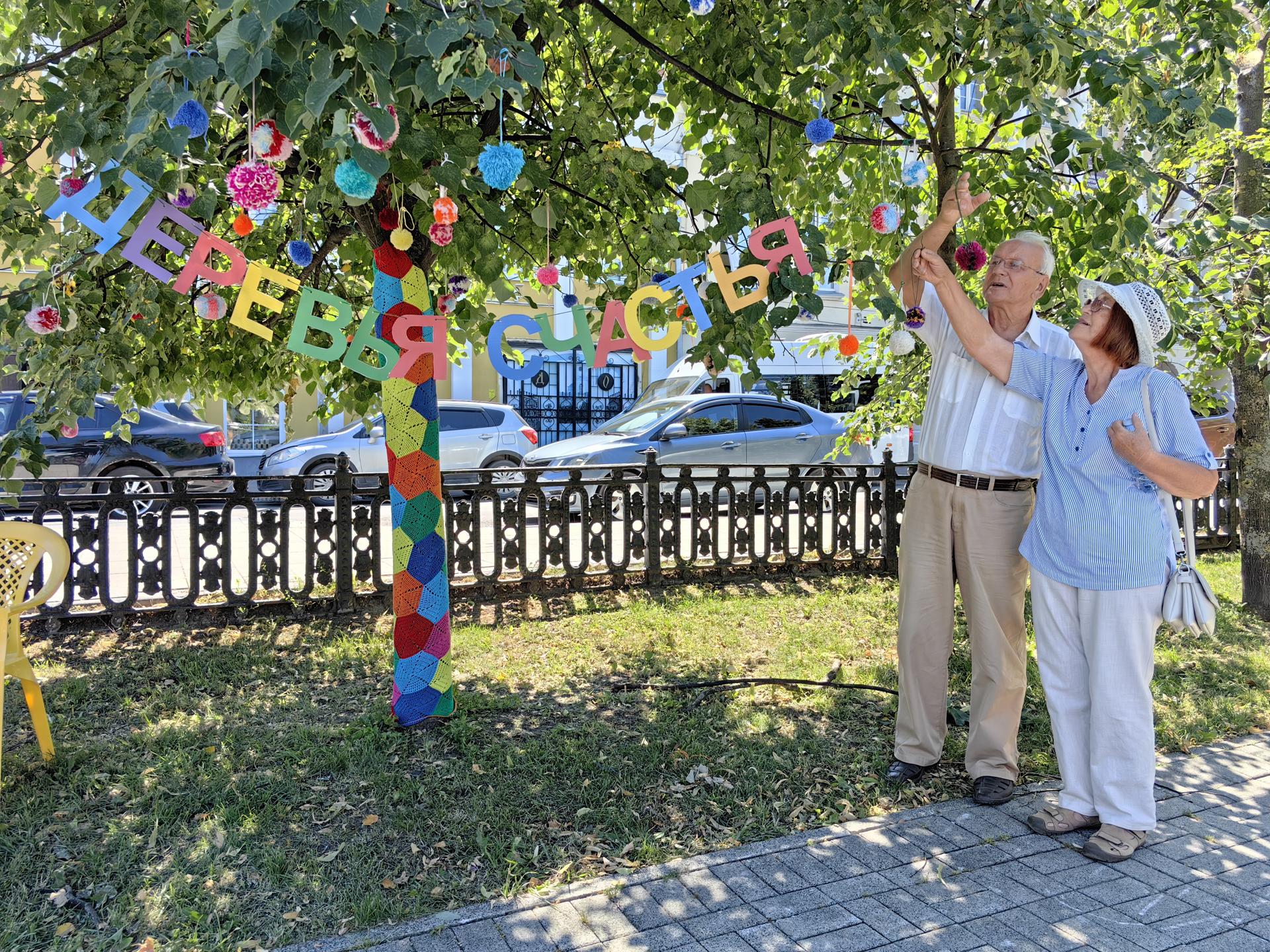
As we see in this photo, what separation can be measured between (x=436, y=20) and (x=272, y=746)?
11.1 feet

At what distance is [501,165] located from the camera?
277 cm

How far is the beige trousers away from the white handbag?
22.5 inches

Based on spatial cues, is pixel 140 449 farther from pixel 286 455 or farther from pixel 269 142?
pixel 269 142

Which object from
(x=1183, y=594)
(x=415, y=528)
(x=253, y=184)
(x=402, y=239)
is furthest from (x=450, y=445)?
(x=1183, y=594)

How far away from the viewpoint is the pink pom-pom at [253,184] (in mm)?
2908

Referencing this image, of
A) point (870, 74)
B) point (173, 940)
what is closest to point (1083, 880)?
point (173, 940)

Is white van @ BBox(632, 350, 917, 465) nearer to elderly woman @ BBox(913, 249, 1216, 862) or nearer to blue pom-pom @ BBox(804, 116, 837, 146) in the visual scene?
blue pom-pom @ BBox(804, 116, 837, 146)

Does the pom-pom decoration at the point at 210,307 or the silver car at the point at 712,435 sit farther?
the silver car at the point at 712,435

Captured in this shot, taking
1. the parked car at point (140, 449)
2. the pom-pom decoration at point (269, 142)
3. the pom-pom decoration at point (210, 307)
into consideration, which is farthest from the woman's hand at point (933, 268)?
the parked car at point (140, 449)

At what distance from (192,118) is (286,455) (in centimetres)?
1287

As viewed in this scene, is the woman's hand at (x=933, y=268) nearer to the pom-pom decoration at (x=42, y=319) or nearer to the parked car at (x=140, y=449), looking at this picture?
the pom-pom decoration at (x=42, y=319)

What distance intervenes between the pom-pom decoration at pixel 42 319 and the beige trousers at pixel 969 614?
3673mm

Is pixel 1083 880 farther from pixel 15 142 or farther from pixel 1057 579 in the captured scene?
pixel 15 142

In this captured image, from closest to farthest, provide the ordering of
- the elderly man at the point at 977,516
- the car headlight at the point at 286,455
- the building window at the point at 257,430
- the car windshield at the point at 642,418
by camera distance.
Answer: the elderly man at the point at 977,516 → the car windshield at the point at 642,418 → the car headlight at the point at 286,455 → the building window at the point at 257,430
